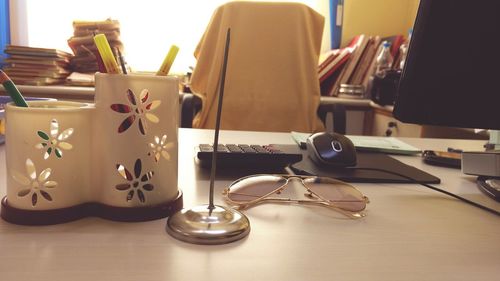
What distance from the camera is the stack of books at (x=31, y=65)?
177 centimetres

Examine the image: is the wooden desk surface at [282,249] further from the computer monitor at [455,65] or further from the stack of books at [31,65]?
the stack of books at [31,65]

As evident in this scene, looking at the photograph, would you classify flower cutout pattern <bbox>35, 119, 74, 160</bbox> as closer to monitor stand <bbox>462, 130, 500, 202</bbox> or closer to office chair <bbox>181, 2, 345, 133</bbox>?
monitor stand <bbox>462, 130, 500, 202</bbox>

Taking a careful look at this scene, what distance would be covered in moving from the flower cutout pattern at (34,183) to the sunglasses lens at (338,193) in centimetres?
29

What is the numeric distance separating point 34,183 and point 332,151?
42 cm

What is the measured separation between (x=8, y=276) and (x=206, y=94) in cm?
133

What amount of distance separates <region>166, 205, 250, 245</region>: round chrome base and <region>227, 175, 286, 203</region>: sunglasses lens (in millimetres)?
79

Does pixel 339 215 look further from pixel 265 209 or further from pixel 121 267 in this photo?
pixel 121 267

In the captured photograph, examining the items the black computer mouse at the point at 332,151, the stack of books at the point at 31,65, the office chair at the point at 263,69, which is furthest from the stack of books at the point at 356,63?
the black computer mouse at the point at 332,151

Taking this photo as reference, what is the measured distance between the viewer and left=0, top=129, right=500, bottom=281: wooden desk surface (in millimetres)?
286

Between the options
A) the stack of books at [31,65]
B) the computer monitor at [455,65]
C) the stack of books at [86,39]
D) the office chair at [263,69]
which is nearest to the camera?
the computer monitor at [455,65]

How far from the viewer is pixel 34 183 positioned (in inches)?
13.7

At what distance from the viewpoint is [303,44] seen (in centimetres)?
154

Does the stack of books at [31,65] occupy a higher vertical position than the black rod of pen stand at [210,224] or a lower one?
higher

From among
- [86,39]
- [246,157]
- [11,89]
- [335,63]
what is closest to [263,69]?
[335,63]
